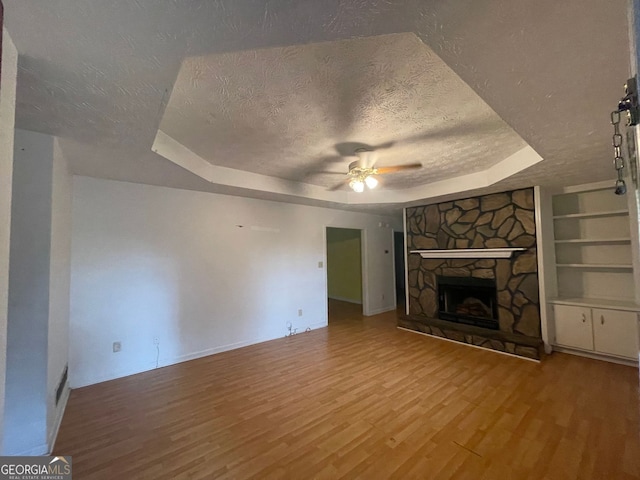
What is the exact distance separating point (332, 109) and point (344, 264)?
6135mm

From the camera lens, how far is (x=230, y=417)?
2.31m

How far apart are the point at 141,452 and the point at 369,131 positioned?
309 centimetres

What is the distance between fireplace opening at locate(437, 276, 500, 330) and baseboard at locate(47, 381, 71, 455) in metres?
4.92

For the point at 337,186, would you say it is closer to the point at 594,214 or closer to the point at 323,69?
the point at 323,69

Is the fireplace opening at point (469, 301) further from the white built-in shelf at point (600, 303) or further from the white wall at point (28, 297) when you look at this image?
the white wall at point (28, 297)

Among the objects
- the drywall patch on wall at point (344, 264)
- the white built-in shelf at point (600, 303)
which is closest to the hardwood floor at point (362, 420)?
the white built-in shelf at point (600, 303)

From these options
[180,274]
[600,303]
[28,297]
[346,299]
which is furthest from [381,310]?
[28,297]

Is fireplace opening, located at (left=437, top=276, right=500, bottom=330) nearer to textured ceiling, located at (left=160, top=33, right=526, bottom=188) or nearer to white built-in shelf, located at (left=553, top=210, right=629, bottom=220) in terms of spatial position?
white built-in shelf, located at (left=553, top=210, right=629, bottom=220)

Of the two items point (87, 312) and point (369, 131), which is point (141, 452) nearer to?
point (87, 312)

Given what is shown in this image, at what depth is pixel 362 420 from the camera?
2227mm

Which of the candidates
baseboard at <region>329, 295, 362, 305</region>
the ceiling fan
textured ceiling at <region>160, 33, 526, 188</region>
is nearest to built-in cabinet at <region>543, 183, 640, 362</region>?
textured ceiling at <region>160, 33, 526, 188</region>

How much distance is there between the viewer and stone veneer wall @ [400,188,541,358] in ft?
12.3


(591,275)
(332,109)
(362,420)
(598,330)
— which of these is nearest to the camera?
(332,109)

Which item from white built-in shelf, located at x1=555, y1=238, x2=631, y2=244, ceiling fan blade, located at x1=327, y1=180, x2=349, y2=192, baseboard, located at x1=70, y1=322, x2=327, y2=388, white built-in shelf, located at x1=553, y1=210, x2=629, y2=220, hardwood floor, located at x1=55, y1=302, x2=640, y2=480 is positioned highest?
ceiling fan blade, located at x1=327, y1=180, x2=349, y2=192
